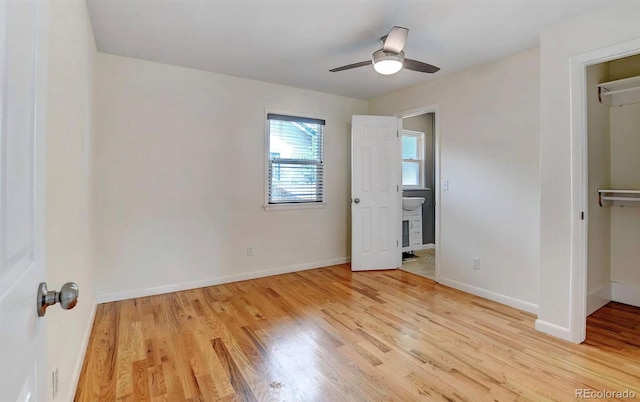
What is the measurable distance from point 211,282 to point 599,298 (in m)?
3.98

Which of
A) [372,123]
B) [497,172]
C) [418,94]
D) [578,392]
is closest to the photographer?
[578,392]

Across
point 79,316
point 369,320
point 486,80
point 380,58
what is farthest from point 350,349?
point 486,80

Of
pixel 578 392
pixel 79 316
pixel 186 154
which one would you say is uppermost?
pixel 186 154

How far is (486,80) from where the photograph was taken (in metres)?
3.19

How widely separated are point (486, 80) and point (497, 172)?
3.18 ft

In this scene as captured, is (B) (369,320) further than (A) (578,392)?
Yes

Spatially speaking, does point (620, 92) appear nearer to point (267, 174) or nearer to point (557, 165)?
point (557, 165)

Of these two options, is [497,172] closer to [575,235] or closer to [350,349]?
[575,235]

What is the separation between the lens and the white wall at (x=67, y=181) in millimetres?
1299

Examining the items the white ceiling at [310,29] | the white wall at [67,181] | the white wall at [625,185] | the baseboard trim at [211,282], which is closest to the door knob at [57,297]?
the white wall at [67,181]

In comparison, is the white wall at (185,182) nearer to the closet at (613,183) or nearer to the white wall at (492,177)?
the white wall at (492,177)

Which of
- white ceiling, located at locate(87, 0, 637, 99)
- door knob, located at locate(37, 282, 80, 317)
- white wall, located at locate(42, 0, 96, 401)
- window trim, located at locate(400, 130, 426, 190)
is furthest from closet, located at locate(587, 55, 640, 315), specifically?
white wall, located at locate(42, 0, 96, 401)

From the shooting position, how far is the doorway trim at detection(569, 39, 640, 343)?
2.28 m

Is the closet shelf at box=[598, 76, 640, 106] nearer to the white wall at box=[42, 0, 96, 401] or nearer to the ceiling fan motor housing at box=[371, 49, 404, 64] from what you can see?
the ceiling fan motor housing at box=[371, 49, 404, 64]
